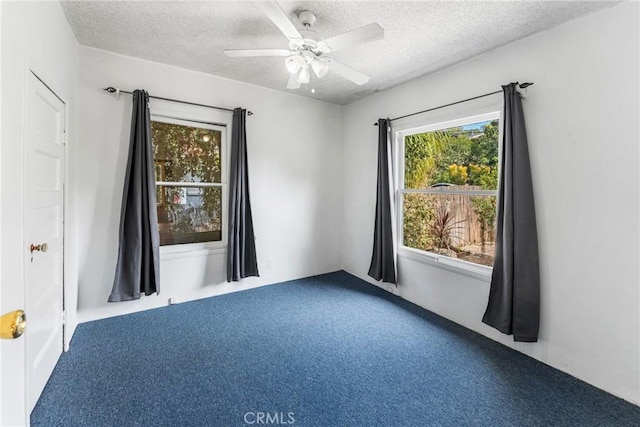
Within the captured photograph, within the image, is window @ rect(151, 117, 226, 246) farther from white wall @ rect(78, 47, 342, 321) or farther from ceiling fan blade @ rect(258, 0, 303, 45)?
ceiling fan blade @ rect(258, 0, 303, 45)

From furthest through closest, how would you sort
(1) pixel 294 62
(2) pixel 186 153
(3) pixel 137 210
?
(2) pixel 186 153 → (3) pixel 137 210 → (1) pixel 294 62

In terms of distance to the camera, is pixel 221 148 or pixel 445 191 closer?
pixel 445 191

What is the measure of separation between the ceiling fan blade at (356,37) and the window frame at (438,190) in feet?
4.71

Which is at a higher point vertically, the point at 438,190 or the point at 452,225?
the point at 438,190

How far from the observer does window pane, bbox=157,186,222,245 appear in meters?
3.28

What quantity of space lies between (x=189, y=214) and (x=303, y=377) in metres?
2.24

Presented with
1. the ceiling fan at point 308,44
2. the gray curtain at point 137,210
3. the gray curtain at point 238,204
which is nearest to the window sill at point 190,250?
the gray curtain at point 238,204

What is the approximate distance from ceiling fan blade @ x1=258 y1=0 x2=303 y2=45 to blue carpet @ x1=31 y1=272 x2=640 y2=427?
227 cm

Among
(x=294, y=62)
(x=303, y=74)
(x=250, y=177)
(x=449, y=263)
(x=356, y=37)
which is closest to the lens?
(x=356, y=37)

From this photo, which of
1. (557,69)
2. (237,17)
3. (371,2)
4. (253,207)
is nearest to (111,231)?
(253,207)

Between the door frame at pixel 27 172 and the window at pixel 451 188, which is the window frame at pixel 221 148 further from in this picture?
the window at pixel 451 188

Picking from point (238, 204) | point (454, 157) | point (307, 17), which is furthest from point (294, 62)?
point (454, 157)

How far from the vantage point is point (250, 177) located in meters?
3.74

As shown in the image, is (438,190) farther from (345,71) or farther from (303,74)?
(303,74)
